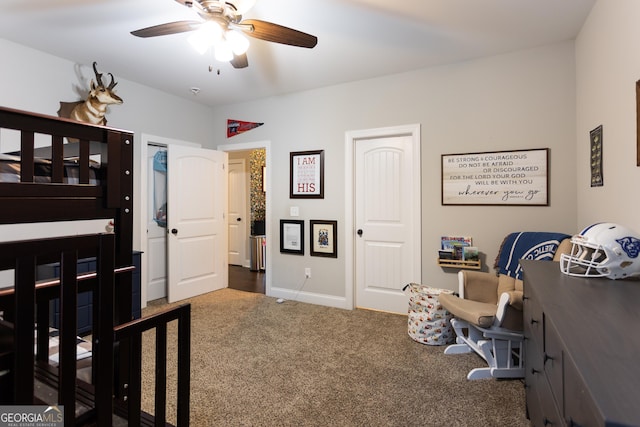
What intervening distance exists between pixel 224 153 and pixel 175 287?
6.22 feet

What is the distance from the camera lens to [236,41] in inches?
79.6

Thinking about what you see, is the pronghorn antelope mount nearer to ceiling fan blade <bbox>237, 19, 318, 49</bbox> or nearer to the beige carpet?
ceiling fan blade <bbox>237, 19, 318, 49</bbox>

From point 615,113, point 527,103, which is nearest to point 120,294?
point 615,113

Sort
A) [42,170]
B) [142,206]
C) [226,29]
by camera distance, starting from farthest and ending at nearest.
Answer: [142,206] < [226,29] < [42,170]

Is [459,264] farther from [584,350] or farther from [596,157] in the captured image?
[584,350]

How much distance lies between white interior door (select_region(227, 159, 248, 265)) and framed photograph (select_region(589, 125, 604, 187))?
5.07 meters

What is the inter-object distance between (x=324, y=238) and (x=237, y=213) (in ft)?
9.61

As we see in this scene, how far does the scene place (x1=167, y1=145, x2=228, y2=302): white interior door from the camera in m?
3.85

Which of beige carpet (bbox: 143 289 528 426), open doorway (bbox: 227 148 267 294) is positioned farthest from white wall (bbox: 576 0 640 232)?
open doorway (bbox: 227 148 267 294)

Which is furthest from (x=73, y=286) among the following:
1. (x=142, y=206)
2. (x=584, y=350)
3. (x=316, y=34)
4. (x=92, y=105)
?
(x=142, y=206)

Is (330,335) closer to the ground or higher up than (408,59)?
closer to the ground

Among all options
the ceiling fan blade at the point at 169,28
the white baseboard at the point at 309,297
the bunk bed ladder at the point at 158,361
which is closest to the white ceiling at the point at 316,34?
the ceiling fan blade at the point at 169,28

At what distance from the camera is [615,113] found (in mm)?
1835

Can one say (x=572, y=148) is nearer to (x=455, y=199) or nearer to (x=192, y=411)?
(x=455, y=199)
